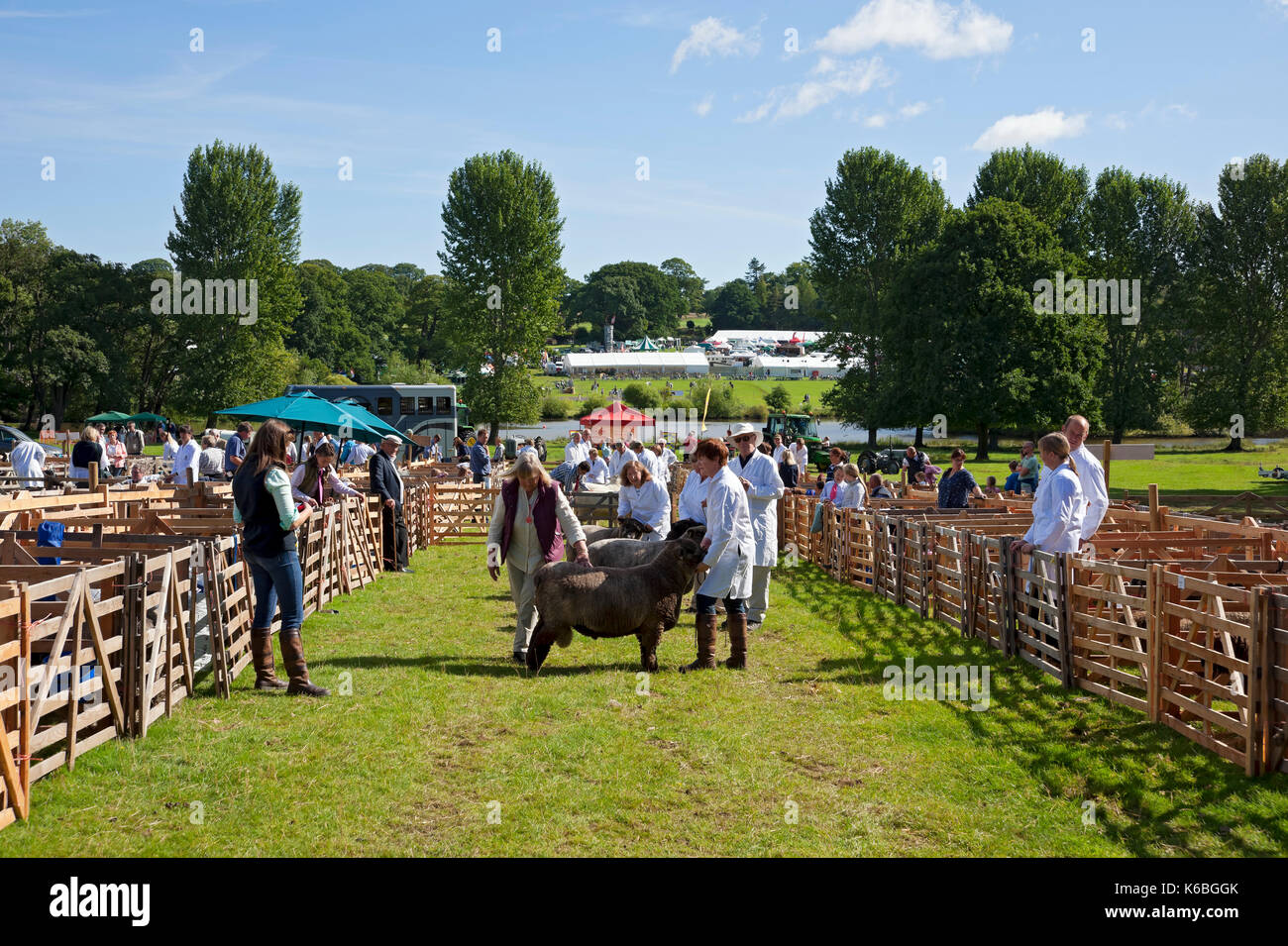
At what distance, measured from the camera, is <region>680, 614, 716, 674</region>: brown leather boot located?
949 centimetres

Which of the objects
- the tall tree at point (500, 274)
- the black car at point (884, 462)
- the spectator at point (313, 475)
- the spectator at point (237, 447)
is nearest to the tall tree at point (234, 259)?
the tall tree at point (500, 274)

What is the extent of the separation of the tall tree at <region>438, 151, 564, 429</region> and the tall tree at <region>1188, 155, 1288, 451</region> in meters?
36.4

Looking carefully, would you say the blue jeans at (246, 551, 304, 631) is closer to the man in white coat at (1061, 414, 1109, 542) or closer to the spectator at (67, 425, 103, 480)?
the man in white coat at (1061, 414, 1109, 542)

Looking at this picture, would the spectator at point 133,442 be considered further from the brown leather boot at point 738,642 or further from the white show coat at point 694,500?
the brown leather boot at point 738,642

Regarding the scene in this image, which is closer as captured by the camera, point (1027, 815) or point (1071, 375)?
point (1027, 815)

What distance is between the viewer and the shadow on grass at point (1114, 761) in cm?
570

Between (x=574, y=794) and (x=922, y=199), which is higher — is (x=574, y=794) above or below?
below

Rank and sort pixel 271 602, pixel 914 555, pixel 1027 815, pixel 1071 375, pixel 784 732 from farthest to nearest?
pixel 1071 375 → pixel 914 555 → pixel 271 602 → pixel 784 732 → pixel 1027 815

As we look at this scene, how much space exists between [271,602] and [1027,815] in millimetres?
5641

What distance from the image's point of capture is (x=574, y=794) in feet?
20.4

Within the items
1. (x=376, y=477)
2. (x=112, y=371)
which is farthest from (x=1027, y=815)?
(x=112, y=371)

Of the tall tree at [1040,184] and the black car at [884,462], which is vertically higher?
the tall tree at [1040,184]

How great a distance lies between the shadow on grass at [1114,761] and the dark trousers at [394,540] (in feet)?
27.8
